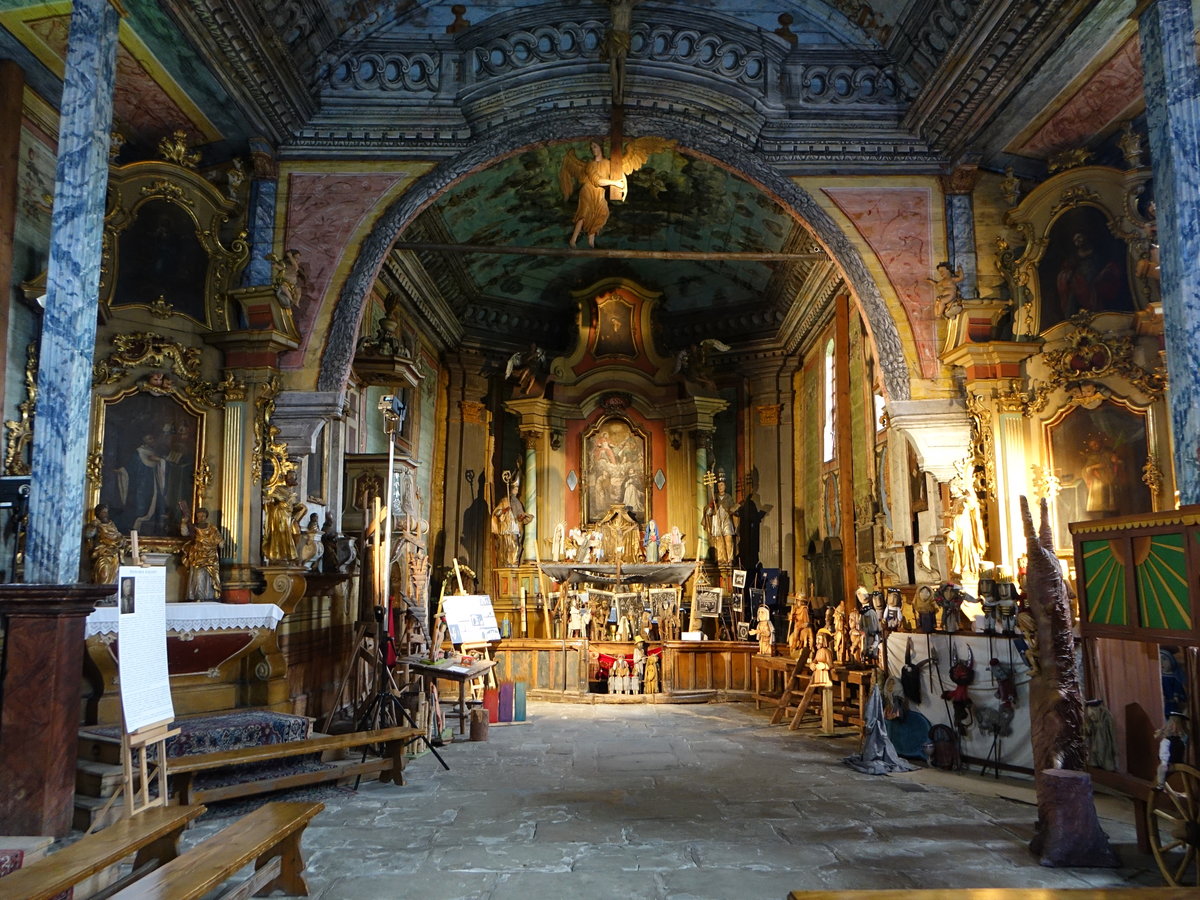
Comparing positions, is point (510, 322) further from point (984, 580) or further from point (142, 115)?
point (984, 580)

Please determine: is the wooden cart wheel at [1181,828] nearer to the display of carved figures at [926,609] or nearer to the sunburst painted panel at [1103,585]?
the sunburst painted panel at [1103,585]

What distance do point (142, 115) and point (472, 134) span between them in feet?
11.4

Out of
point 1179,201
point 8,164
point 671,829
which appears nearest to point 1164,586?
point 1179,201

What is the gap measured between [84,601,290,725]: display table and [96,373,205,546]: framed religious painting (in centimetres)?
113

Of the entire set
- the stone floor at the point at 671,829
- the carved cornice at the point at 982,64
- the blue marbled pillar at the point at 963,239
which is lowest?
the stone floor at the point at 671,829

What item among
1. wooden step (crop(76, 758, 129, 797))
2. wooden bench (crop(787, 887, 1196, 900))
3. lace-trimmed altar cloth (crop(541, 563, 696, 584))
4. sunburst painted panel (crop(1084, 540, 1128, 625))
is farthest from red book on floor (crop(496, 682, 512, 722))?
wooden bench (crop(787, 887, 1196, 900))

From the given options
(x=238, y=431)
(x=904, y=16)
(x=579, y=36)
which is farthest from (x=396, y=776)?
(x=904, y=16)

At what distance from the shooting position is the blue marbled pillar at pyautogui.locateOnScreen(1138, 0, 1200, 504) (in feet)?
20.2

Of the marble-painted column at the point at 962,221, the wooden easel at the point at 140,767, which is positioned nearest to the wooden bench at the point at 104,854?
the wooden easel at the point at 140,767

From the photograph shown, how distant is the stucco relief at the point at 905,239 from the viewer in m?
10.4

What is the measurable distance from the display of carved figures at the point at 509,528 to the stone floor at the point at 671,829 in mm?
7039

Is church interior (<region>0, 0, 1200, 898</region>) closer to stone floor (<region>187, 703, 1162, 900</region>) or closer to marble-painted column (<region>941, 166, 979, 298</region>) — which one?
marble-painted column (<region>941, 166, 979, 298</region>)

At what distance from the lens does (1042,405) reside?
928 centimetres

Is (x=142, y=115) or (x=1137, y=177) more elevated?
(x=142, y=115)
